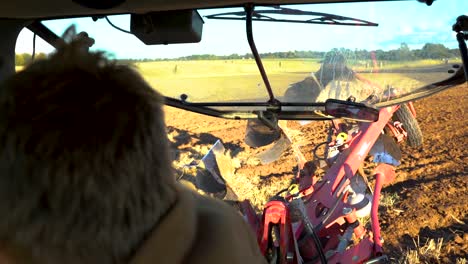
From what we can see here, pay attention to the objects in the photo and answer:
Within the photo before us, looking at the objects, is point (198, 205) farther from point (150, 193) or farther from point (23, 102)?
point (23, 102)

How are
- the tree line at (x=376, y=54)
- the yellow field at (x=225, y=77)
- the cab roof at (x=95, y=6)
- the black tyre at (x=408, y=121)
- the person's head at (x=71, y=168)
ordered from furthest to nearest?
the black tyre at (x=408, y=121) → the yellow field at (x=225, y=77) → the tree line at (x=376, y=54) → the cab roof at (x=95, y=6) → the person's head at (x=71, y=168)

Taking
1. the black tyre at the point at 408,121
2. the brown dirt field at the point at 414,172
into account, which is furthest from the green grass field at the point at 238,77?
the black tyre at the point at 408,121

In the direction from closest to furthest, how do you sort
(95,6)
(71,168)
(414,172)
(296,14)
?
(71,168), (95,6), (296,14), (414,172)

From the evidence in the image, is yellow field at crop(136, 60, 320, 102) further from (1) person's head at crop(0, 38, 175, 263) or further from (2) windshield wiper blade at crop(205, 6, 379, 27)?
(1) person's head at crop(0, 38, 175, 263)

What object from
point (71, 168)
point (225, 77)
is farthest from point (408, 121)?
point (71, 168)

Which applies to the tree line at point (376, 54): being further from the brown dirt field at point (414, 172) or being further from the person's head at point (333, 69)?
the brown dirt field at point (414, 172)

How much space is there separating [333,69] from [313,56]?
0.21m

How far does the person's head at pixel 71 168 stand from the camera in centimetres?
83

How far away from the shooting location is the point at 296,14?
228 cm

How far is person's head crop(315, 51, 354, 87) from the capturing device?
8.41ft

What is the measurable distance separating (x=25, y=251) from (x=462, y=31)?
5.26ft

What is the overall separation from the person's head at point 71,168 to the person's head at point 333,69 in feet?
5.73

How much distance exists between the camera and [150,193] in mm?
905

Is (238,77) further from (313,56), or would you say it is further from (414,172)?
(414,172)
